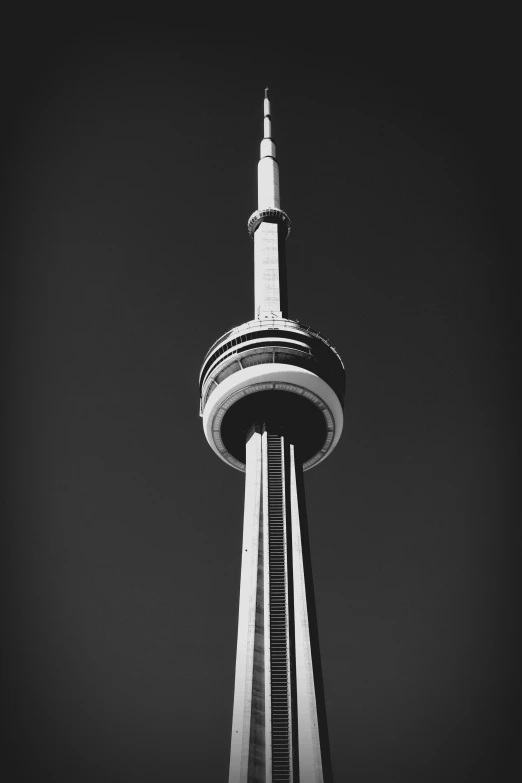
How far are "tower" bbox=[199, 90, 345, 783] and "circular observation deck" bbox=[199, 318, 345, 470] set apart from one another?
7 centimetres

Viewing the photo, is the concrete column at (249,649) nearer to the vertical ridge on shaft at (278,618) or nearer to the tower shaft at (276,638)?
the tower shaft at (276,638)

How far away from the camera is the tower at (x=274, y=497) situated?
2100 inches

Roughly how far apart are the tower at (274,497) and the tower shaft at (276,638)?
6 cm

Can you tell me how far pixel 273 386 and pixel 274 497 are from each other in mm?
7767

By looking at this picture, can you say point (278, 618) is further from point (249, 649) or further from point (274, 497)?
point (274, 497)

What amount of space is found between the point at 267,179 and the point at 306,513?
33.0 metres

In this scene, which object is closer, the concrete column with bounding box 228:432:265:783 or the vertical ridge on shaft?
the concrete column with bounding box 228:432:265:783

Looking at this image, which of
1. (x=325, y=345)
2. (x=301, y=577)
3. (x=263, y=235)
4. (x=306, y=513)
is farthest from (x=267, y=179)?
(x=301, y=577)

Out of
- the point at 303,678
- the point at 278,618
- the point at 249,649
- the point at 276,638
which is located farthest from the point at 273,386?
the point at 303,678

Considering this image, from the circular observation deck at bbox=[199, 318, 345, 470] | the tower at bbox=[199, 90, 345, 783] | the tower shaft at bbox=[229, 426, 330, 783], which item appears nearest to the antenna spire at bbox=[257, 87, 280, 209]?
the tower at bbox=[199, 90, 345, 783]

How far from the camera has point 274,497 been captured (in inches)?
2491

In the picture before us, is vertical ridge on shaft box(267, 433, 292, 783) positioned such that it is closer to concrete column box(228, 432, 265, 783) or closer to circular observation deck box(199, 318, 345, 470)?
concrete column box(228, 432, 265, 783)

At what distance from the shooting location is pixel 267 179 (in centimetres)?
8344

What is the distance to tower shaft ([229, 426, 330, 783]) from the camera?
52562 mm
